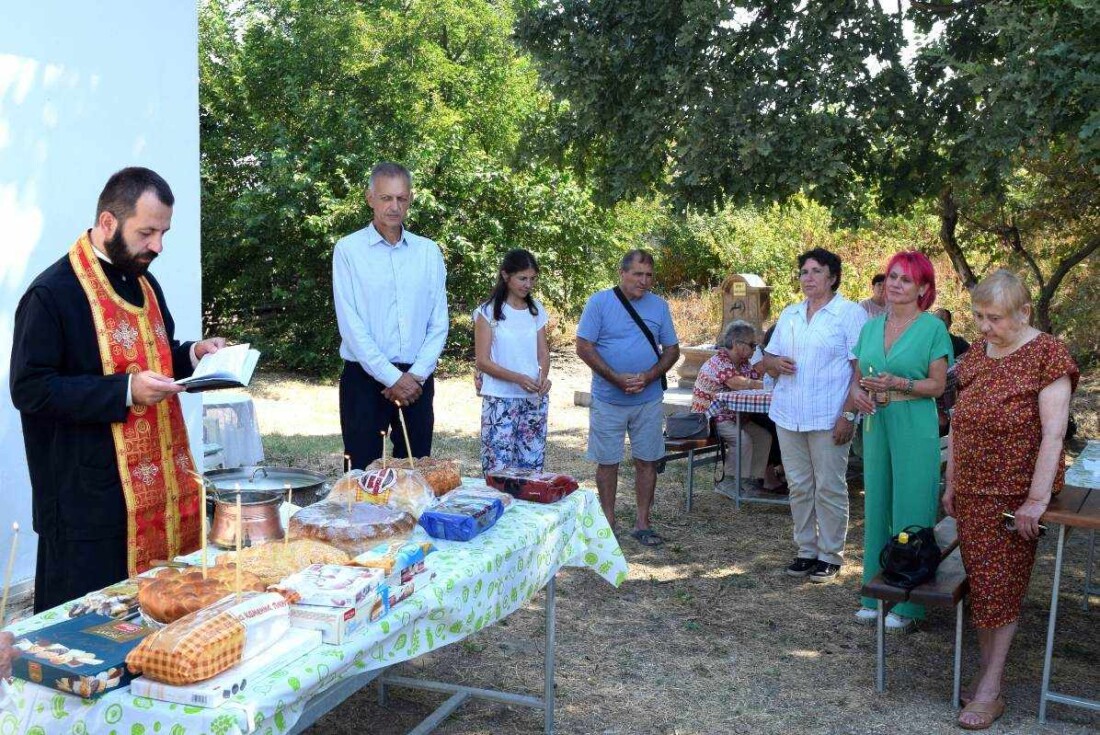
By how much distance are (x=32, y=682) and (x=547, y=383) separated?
3.76m

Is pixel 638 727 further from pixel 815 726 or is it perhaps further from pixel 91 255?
pixel 91 255

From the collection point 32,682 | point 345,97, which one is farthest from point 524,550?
point 345,97

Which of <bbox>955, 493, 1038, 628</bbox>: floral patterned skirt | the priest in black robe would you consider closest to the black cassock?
the priest in black robe

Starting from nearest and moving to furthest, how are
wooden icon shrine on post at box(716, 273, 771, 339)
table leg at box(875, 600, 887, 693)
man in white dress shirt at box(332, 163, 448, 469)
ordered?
table leg at box(875, 600, 887, 693) < man in white dress shirt at box(332, 163, 448, 469) < wooden icon shrine on post at box(716, 273, 771, 339)

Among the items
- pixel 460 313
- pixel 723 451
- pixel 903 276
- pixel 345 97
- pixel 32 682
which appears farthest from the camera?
pixel 460 313

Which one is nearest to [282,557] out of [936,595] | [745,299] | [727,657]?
[936,595]

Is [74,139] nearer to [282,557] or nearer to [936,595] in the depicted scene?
[282,557]

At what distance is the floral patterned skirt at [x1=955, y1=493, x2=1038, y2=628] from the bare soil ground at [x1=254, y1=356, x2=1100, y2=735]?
44cm

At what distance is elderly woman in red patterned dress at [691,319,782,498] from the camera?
7.25 metres

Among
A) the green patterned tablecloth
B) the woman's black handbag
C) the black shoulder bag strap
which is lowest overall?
the woman's black handbag

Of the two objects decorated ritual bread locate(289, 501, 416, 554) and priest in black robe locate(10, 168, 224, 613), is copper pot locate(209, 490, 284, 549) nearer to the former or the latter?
decorated ritual bread locate(289, 501, 416, 554)

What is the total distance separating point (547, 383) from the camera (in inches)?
214

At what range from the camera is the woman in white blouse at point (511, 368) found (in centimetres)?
538

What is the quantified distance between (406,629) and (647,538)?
13.4ft
